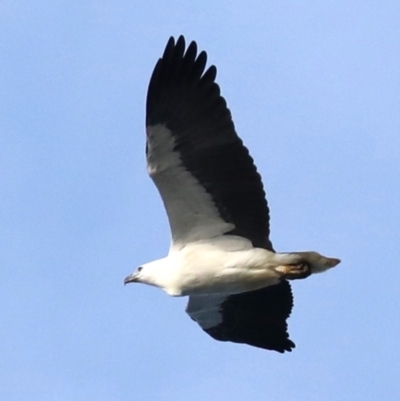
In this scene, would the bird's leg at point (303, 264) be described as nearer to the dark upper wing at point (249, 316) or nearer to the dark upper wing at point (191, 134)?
the dark upper wing at point (191, 134)

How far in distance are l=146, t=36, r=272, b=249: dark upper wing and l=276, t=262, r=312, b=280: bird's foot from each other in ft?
3.02

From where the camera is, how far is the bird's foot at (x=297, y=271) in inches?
630

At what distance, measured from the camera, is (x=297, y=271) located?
16.0 m

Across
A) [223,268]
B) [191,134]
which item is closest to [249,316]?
[223,268]

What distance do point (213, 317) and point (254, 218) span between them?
77.4 inches

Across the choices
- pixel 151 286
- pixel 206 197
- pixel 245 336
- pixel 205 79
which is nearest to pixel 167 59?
pixel 205 79

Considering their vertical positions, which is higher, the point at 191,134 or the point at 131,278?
the point at 191,134

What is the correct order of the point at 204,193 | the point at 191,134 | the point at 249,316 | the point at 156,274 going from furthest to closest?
the point at 249,316 < the point at 156,274 < the point at 204,193 < the point at 191,134

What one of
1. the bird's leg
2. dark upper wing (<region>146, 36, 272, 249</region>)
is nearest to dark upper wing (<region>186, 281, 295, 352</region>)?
the bird's leg

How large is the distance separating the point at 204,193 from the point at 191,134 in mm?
741

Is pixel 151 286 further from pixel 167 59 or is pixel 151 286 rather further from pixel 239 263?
pixel 167 59

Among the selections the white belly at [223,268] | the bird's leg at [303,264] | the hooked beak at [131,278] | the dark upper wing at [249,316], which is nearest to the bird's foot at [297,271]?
the bird's leg at [303,264]

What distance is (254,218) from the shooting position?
16344mm

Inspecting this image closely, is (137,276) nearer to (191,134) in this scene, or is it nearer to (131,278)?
(131,278)
